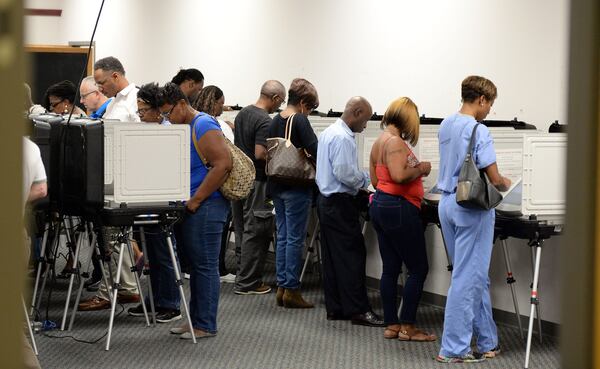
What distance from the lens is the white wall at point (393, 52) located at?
5656mm

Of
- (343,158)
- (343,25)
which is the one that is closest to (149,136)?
(343,158)

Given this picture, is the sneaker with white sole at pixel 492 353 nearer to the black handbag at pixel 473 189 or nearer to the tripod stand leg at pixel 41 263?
the black handbag at pixel 473 189

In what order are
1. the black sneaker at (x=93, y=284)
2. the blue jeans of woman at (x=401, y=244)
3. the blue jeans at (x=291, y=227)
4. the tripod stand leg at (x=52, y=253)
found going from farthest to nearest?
the black sneaker at (x=93, y=284), the blue jeans at (x=291, y=227), the tripod stand leg at (x=52, y=253), the blue jeans of woman at (x=401, y=244)

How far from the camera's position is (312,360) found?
4.72 metres

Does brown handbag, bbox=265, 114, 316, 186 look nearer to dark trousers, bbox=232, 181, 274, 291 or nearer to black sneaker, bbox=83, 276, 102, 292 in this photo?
dark trousers, bbox=232, 181, 274, 291

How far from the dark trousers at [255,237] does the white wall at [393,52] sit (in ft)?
2.66

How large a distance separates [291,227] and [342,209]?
1.97ft

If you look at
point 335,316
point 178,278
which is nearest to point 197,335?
point 178,278

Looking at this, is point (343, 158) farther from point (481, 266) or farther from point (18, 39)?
point (18, 39)

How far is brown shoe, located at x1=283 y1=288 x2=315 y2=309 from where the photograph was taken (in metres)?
6.03

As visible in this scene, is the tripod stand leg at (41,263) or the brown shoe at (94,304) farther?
the brown shoe at (94,304)

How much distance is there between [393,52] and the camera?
7023 millimetres

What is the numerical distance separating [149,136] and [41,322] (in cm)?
145

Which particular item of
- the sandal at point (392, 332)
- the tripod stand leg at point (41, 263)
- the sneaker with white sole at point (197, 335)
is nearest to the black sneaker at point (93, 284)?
the tripod stand leg at point (41, 263)
